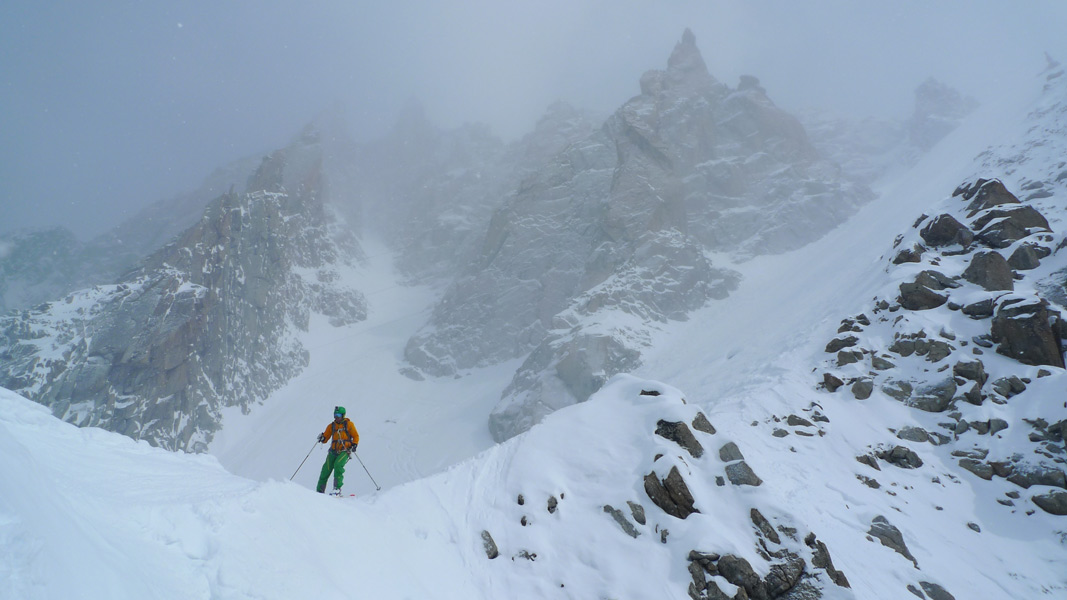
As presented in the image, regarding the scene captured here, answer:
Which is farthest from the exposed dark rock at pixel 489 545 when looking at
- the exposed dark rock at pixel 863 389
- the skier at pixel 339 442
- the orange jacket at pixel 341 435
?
the exposed dark rock at pixel 863 389

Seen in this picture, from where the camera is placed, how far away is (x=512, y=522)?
29.9 feet

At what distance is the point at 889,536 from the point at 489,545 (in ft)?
30.0

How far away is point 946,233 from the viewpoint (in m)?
23.3

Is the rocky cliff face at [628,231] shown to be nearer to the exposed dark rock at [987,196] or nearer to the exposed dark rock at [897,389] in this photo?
the exposed dark rock at [987,196]

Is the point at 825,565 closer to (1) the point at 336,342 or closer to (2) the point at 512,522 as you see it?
(2) the point at 512,522

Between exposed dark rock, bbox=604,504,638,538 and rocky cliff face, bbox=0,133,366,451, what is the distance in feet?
253

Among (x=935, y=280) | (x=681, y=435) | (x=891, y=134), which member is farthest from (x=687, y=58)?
(x=681, y=435)

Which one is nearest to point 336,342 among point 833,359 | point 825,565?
point 833,359

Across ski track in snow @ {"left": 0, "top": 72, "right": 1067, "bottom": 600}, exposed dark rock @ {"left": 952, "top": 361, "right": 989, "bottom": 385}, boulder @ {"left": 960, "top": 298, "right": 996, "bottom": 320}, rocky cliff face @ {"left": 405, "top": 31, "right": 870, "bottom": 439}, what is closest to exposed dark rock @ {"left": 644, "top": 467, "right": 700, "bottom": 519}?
ski track in snow @ {"left": 0, "top": 72, "right": 1067, "bottom": 600}

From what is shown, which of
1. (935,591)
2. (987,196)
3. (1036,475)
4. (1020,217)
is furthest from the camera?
(987,196)

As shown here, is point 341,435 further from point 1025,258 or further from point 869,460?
point 1025,258

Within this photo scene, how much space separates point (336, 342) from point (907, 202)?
96239 millimetres

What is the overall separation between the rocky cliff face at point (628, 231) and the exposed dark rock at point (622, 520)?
1727 inches

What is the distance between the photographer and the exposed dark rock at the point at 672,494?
915 centimetres
